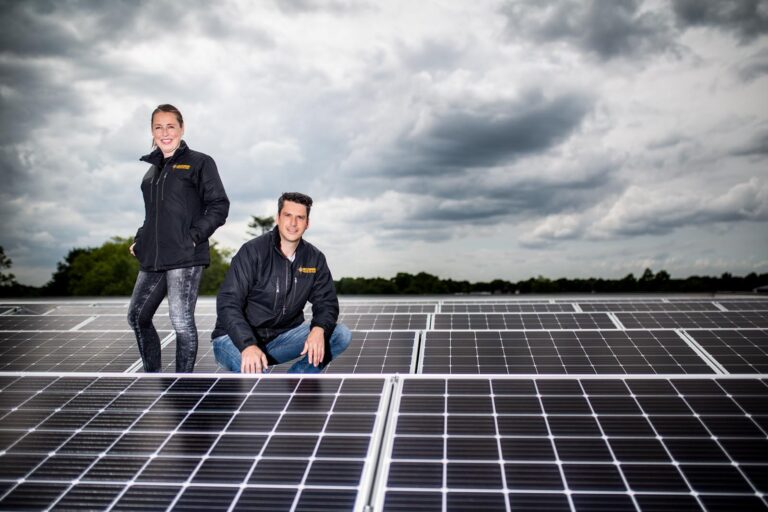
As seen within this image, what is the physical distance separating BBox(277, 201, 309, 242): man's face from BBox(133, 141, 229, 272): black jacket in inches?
40.8

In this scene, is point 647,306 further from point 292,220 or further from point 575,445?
point 575,445

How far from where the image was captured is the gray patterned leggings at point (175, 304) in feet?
23.3

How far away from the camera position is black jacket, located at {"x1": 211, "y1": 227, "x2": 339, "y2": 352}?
666 centimetres

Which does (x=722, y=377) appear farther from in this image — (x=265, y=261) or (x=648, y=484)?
(x=265, y=261)

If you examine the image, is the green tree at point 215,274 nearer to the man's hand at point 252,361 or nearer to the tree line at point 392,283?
the tree line at point 392,283

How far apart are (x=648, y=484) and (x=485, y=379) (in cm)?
161

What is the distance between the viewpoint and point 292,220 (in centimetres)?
665

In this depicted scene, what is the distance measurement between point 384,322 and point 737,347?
6.27m

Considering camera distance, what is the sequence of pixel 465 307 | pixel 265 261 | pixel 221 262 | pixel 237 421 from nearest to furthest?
pixel 237 421, pixel 265 261, pixel 465 307, pixel 221 262

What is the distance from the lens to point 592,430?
4066 mm

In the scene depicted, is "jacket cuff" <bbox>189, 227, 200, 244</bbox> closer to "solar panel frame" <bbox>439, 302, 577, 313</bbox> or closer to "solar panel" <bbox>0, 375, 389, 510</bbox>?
"solar panel" <bbox>0, 375, 389, 510</bbox>

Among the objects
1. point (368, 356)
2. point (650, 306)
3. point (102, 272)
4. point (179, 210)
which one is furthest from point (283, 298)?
point (102, 272)

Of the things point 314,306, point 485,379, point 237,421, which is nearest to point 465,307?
point 314,306

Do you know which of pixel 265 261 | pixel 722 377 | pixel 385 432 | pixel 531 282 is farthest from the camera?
pixel 531 282
